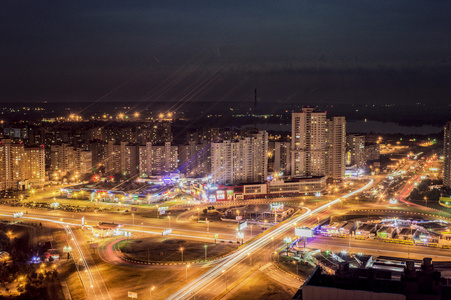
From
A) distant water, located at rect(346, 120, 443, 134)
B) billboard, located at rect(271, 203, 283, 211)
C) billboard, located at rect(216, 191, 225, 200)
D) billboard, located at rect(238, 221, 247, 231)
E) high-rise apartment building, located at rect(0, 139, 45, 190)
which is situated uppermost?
distant water, located at rect(346, 120, 443, 134)

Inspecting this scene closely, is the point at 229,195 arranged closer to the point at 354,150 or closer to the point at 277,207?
the point at 277,207

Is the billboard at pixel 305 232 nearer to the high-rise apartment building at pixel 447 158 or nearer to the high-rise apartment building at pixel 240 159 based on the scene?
the high-rise apartment building at pixel 240 159

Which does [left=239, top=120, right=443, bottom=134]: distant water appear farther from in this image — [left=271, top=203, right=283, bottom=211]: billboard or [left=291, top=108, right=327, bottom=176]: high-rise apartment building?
[left=271, top=203, right=283, bottom=211]: billboard

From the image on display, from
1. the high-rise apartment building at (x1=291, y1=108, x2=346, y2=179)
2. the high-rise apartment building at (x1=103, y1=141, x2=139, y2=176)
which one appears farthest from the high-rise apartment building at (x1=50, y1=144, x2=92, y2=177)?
the high-rise apartment building at (x1=291, y1=108, x2=346, y2=179)

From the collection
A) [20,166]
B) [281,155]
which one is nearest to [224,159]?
[281,155]

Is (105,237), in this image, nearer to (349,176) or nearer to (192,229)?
(192,229)

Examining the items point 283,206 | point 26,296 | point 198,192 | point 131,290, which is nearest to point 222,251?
point 131,290

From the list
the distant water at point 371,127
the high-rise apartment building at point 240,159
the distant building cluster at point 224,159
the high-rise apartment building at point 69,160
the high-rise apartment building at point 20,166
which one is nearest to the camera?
the high-rise apartment building at point 240,159

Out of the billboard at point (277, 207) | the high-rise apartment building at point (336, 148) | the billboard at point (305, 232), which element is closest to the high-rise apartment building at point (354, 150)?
the high-rise apartment building at point (336, 148)
